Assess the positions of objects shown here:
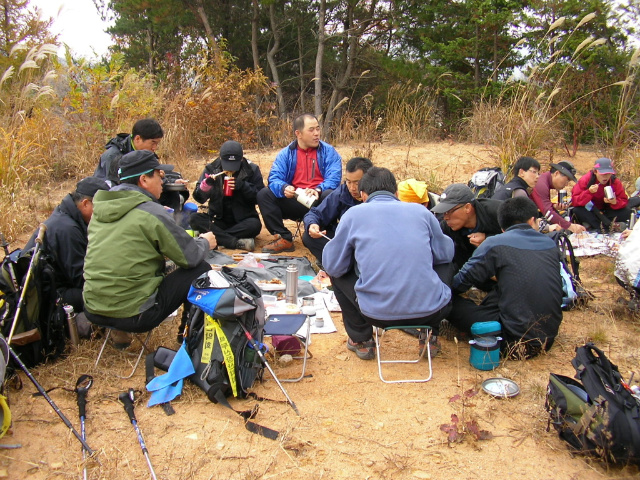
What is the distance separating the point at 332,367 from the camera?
3580 millimetres

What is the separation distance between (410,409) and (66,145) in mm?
7391

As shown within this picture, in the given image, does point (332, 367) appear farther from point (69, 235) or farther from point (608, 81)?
point (608, 81)

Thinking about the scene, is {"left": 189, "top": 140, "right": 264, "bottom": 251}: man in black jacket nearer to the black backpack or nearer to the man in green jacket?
the man in green jacket

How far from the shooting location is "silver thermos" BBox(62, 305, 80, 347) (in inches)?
137

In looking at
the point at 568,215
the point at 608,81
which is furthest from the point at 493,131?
the point at 608,81

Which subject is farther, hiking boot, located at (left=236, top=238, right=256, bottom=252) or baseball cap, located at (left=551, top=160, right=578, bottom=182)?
hiking boot, located at (left=236, top=238, right=256, bottom=252)

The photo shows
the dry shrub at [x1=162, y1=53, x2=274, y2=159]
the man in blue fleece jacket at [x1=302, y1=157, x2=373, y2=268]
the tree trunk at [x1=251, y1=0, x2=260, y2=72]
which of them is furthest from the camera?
the tree trunk at [x1=251, y1=0, x2=260, y2=72]

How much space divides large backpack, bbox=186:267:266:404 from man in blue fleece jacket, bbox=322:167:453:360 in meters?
0.68

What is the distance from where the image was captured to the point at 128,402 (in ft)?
9.64

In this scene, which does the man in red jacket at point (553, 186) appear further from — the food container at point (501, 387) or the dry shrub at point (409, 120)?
the dry shrub at point (409, 120)

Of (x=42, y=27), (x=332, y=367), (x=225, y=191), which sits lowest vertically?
(x=332, y=367)

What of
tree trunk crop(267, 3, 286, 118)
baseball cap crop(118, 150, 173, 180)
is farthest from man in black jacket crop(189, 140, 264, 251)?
tree trunk crop(267, 3, 286, 118)

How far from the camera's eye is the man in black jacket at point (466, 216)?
13.2 feet

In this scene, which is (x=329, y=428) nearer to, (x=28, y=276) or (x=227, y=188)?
(x=28, y=276)
